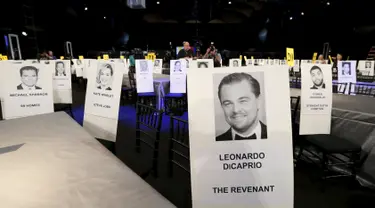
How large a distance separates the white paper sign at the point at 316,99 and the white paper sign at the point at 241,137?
1463 mm

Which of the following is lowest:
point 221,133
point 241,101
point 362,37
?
point 221,133

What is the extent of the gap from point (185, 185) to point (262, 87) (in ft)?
5.77

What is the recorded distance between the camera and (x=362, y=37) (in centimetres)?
1089

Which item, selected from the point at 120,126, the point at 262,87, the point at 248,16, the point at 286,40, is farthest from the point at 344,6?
the point at 262,87

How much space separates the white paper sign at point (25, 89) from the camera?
2.45 meters

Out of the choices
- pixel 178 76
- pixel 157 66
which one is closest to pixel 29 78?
pixel 178 76

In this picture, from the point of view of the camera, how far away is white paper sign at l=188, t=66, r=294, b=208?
1.04m

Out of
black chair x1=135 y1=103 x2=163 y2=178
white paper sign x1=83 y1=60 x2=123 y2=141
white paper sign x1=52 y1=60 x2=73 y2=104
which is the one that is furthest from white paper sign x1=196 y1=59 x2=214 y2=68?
white paper sign x1=83 y1=60 x2=123 y2=141

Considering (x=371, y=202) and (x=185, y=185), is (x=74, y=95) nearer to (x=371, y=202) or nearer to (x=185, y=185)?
(x=185, y=185)

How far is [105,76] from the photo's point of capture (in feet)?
6.85

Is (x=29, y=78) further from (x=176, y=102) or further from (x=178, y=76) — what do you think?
(x=176, y=102)

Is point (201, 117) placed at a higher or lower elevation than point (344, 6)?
lower

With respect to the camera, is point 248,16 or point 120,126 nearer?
point 120,126

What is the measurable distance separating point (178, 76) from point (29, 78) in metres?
2.71
